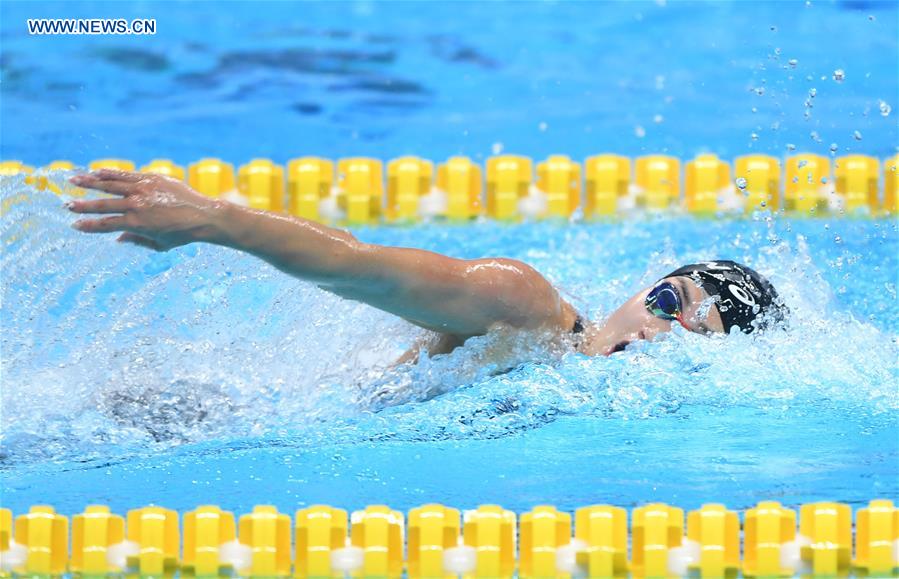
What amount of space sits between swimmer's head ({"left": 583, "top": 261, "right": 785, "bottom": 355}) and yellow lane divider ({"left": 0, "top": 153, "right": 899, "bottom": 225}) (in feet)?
6.73

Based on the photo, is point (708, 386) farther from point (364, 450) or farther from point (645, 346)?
point (364, 450)

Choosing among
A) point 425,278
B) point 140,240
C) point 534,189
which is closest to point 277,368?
point 425,278

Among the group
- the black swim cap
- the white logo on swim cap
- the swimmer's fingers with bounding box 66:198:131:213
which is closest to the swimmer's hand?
the swimmer's fingers with bounding box 66:198:131:213

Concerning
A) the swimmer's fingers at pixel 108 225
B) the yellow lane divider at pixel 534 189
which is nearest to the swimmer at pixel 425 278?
the swimmer's fingers at pixel 108 225

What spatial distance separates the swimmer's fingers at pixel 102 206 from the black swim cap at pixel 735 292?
143 centimetres

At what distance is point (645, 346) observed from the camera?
3.04 metres

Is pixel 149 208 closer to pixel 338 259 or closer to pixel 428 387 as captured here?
pixel 338 259

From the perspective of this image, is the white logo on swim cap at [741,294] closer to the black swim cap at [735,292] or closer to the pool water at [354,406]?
the black swim cap at [735,292]

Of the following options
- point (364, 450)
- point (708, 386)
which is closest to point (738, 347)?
point (708, 386)

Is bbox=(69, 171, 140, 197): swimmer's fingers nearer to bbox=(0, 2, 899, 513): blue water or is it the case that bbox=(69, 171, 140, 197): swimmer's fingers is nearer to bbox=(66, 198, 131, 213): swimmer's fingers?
bbox=(66, 198, 131, 213): swimmer's fingers

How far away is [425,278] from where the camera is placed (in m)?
2.59

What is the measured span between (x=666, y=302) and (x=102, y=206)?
1.43 meters

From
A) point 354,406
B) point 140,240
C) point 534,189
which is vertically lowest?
point 354,406

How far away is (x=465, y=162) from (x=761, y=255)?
4.58 ft
